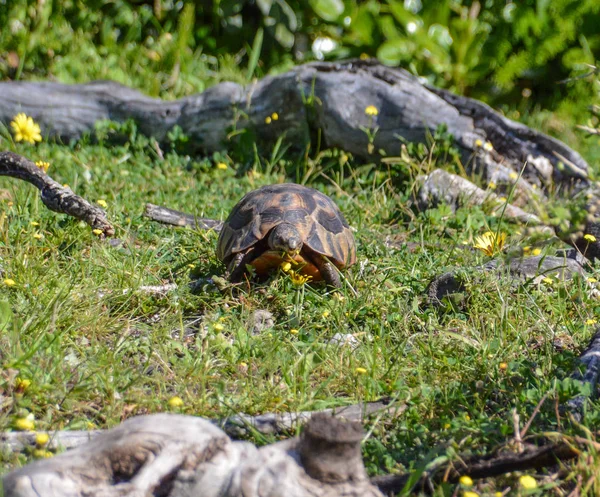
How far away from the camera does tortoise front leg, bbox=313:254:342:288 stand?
13.6 feet

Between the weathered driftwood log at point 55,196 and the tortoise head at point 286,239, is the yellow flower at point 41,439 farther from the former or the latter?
the weathered driftwood log at point 55,196

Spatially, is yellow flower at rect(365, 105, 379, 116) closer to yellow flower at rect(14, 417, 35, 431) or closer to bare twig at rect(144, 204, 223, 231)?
bare twig at rect(144, 204, 223, 231)

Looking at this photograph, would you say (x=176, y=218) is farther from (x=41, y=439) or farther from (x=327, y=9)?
(x=327, y=9)

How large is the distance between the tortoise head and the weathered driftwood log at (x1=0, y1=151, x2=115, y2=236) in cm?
119

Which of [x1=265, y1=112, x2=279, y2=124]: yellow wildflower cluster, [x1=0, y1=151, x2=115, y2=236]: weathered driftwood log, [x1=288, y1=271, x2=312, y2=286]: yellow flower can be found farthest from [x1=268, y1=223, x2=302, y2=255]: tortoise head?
[x1=265, y1=112, x2=279, y2=124]: yellow wildflower cluster

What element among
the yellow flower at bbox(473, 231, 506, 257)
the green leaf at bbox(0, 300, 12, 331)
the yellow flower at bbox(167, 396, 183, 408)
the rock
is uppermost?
the yellow flower at bbox(167, 396, 183, 408)

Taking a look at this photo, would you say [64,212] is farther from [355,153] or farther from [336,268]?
[355,153]

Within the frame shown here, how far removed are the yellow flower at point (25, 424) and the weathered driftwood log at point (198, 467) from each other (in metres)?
0.42

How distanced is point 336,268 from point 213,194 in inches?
77.4

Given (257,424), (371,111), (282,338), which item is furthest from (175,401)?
(371,111)

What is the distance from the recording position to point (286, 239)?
154 inches

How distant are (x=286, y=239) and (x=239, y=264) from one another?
35 cm

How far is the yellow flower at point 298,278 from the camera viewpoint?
13.1ft

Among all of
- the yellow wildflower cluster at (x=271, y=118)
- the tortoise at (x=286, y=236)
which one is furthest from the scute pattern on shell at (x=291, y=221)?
the yellow wildflower cluster at (x=271, y=118)
